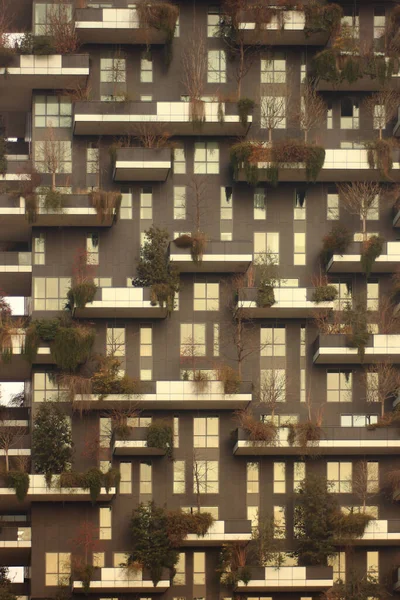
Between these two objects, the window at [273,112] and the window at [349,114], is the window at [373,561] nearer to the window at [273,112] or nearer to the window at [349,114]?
the window at [349,114]

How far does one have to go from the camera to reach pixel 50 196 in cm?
9594

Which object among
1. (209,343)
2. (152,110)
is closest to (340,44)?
(152,110)

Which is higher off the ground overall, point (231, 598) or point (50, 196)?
point (50, 196)

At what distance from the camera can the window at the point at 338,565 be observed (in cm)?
9519

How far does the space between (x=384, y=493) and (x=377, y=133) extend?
19112mm

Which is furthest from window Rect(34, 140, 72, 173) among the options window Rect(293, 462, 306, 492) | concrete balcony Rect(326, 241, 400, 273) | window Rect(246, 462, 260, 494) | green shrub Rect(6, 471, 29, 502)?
window Rect(293, 462, 306, 492)

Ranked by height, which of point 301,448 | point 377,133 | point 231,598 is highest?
point 377,133

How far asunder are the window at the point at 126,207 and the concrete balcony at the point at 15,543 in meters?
17.1

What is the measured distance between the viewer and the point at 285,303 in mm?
95875

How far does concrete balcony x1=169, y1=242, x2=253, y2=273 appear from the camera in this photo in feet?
315

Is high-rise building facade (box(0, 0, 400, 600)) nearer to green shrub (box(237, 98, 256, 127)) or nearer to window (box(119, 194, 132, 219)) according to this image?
window (box(119, 194, 132, 219))

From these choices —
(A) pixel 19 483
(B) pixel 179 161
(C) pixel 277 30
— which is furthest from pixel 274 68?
(A) pixel 19 483

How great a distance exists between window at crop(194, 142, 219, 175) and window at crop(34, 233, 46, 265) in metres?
8.85

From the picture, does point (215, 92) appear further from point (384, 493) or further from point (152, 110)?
point (384, 493)
